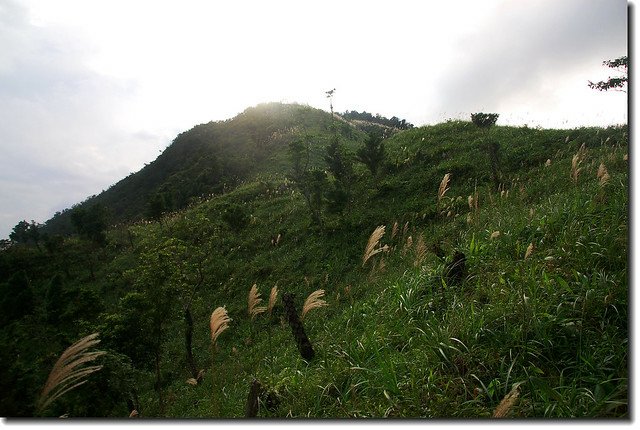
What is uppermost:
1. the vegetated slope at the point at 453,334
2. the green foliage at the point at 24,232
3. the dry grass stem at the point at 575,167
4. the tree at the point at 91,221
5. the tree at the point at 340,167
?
the tree at the point at 340,167

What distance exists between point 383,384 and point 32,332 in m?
6.17

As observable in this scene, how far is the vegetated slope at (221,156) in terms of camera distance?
18.2 m

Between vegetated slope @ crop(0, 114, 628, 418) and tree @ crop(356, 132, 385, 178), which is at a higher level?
tree @ crop(356, 132, 385, 178)

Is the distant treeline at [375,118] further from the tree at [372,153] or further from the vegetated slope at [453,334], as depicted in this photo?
the vegetated slope at [453,334]

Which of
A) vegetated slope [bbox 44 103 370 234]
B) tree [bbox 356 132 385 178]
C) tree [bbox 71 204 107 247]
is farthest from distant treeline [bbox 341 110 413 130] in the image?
tree [bbox 71 204 107 247]

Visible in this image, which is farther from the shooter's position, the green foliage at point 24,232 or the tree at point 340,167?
the tree at point 340,167

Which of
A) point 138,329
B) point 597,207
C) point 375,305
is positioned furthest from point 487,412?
point 138,329

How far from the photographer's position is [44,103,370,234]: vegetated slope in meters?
18.2

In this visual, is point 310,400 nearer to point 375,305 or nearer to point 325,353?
point 325,353

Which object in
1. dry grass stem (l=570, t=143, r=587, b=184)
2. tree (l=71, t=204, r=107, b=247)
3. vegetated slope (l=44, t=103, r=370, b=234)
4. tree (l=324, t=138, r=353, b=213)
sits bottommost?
dry grass stem (l=570, t=143, r=587, b=184)

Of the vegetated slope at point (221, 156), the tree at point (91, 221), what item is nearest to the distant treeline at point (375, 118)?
the vegetated slope at point (221, 156)

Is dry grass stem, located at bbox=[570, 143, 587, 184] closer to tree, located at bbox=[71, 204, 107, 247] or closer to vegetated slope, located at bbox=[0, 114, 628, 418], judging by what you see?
vegetated slope, located at bbox=[0, 114, 628, 418]

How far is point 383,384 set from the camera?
85.4 inches

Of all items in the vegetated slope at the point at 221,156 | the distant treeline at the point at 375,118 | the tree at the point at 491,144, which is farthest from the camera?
the distant treeline at the point at 375,118
